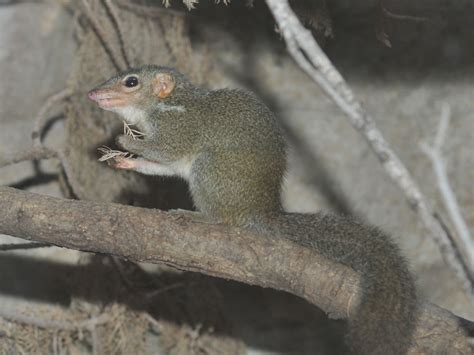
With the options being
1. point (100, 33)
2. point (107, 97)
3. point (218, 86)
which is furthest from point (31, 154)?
point (218, 86)

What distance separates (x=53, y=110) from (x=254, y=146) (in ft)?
7.68

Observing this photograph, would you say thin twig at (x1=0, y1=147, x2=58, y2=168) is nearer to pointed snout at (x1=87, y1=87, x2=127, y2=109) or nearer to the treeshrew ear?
pointed snout at (x1=87, y1=87, x2=127, y2=109)

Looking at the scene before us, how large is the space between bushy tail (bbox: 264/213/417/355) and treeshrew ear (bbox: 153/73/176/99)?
114 cm

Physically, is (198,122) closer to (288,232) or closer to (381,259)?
(288,232)

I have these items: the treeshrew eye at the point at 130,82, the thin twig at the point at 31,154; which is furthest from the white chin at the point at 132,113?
the thin twig at the point at 31,154

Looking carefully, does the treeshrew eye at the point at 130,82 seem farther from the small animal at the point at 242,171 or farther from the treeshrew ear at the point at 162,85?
the treeshrew ear at the point at 162,85

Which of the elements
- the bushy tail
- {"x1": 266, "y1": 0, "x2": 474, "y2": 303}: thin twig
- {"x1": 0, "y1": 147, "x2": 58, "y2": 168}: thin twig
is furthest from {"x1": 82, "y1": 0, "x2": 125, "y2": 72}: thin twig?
{"x1": 266, "y1": 0, "x2": 474, "y2": 303}: thin twig

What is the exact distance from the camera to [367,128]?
2.01 m

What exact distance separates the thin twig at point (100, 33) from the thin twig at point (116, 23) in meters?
0.08

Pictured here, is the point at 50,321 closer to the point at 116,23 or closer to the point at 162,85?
the point at 162,85

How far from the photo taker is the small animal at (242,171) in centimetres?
357

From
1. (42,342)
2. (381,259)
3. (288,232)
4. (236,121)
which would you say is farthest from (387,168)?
(42,342)

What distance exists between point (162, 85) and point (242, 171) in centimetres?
88

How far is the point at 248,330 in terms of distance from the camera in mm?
6148
